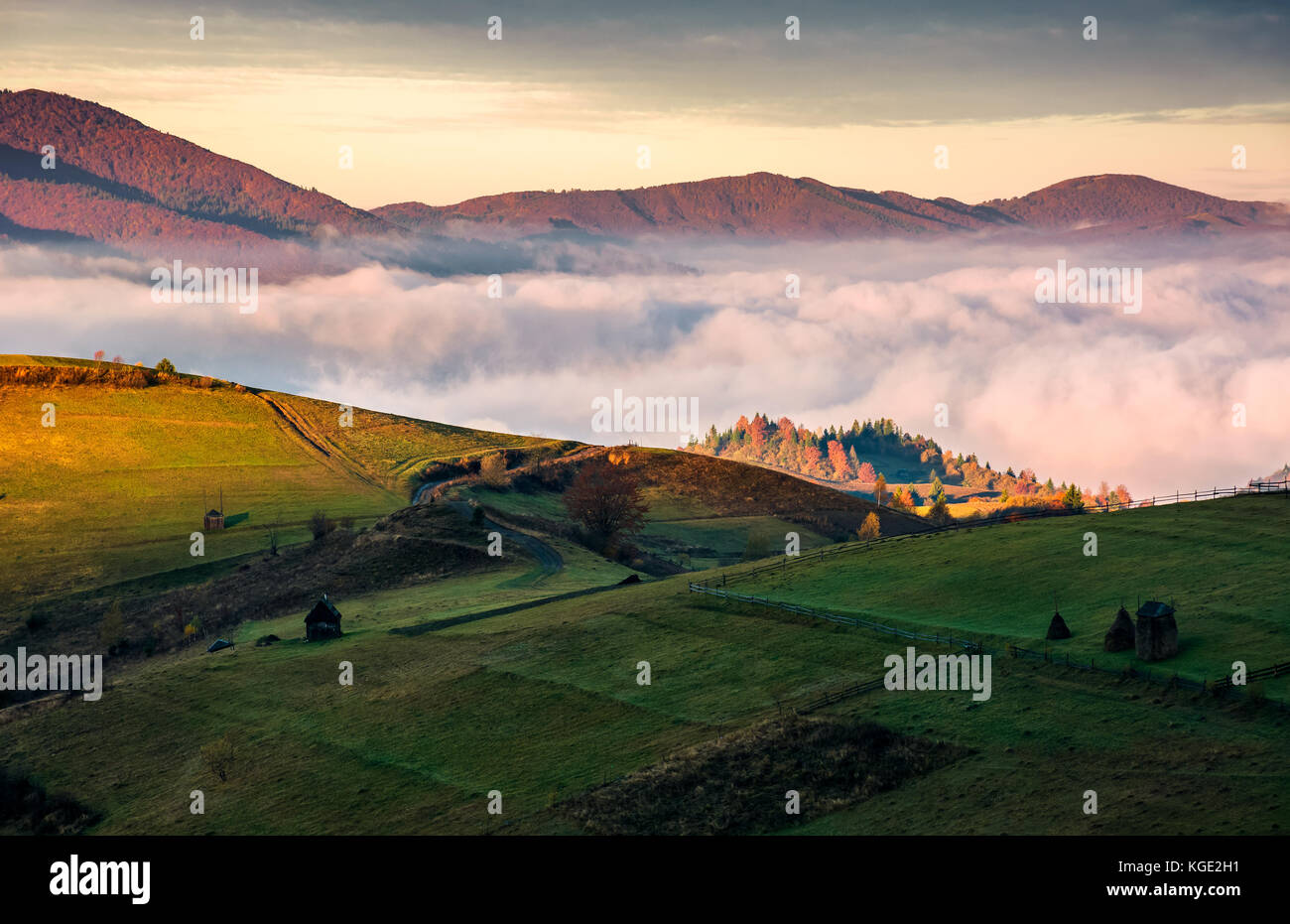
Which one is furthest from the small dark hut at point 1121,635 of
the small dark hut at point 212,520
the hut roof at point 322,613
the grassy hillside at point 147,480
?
the small dark hut at point 212,520

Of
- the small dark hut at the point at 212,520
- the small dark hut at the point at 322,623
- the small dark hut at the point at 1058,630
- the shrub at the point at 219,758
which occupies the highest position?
the small dark hut at the point at 1058,630

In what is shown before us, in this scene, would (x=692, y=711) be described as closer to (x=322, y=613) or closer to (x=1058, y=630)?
(x=1058, y=630)

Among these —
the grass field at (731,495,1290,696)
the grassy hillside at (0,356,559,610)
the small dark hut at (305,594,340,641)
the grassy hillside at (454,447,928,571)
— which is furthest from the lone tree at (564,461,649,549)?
the small dark hut at (305,594,340,641)

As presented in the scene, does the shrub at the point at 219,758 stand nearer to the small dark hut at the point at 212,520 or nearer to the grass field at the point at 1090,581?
the grass field at the point at 1090,581

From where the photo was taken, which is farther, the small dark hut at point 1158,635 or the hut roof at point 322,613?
the hut roof at point 322,613

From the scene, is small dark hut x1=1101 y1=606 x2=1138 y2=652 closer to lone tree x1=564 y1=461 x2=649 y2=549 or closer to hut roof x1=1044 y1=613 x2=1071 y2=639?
hut roof x1=1044 y1=613 x2=1071 y2=639

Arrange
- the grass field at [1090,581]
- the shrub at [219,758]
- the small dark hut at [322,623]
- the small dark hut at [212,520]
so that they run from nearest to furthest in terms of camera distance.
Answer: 1. the grass field at [1090,581]
2. the shrub at [219,758]
3. the small dark hut at [322,623]
4. the small dark hut at [212,520]
